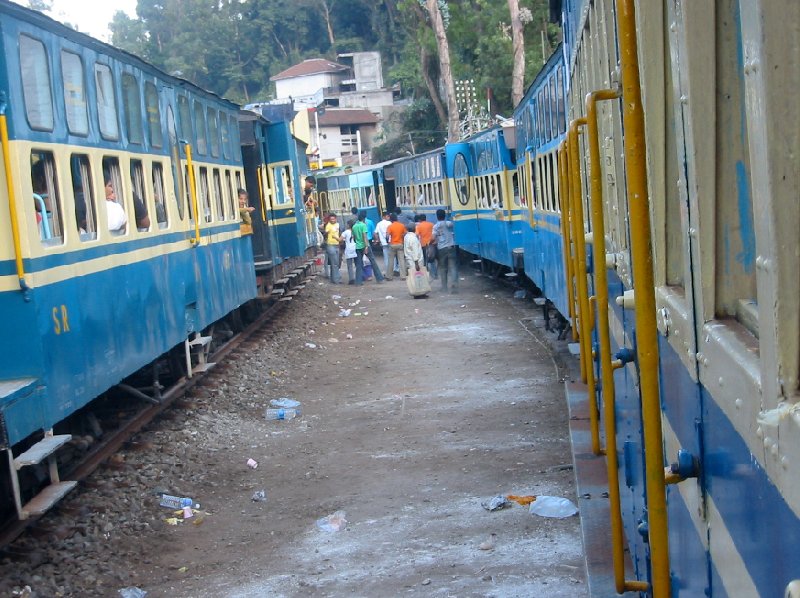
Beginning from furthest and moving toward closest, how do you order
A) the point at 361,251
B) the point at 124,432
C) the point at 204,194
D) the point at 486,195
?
1. the point at 361,251
2. the point at 486,195
3. the point at 204,194
4. the point at 124,432

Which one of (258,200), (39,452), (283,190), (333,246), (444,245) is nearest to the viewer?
(39,452)

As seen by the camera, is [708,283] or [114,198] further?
[114,198]

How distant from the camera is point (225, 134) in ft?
50.0

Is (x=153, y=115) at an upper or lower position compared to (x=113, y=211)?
upper

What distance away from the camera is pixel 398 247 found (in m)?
25.1

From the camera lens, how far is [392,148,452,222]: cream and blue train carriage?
27781 millimetres

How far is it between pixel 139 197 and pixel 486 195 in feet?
46.0

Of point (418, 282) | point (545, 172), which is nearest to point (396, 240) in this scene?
point (418, 282)

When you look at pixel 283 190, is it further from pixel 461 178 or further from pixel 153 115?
pixel 153 115

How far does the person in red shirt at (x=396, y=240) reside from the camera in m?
24.2

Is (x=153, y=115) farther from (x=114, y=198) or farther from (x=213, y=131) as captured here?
(x=213, y=131)

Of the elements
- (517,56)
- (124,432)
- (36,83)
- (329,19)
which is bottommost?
(124,432)

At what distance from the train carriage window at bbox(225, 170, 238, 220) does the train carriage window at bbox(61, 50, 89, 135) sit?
6.54 metres

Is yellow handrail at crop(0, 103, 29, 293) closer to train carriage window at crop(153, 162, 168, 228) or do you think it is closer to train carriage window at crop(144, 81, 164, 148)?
train carriage window at crop(153, 162, 168, 228)
